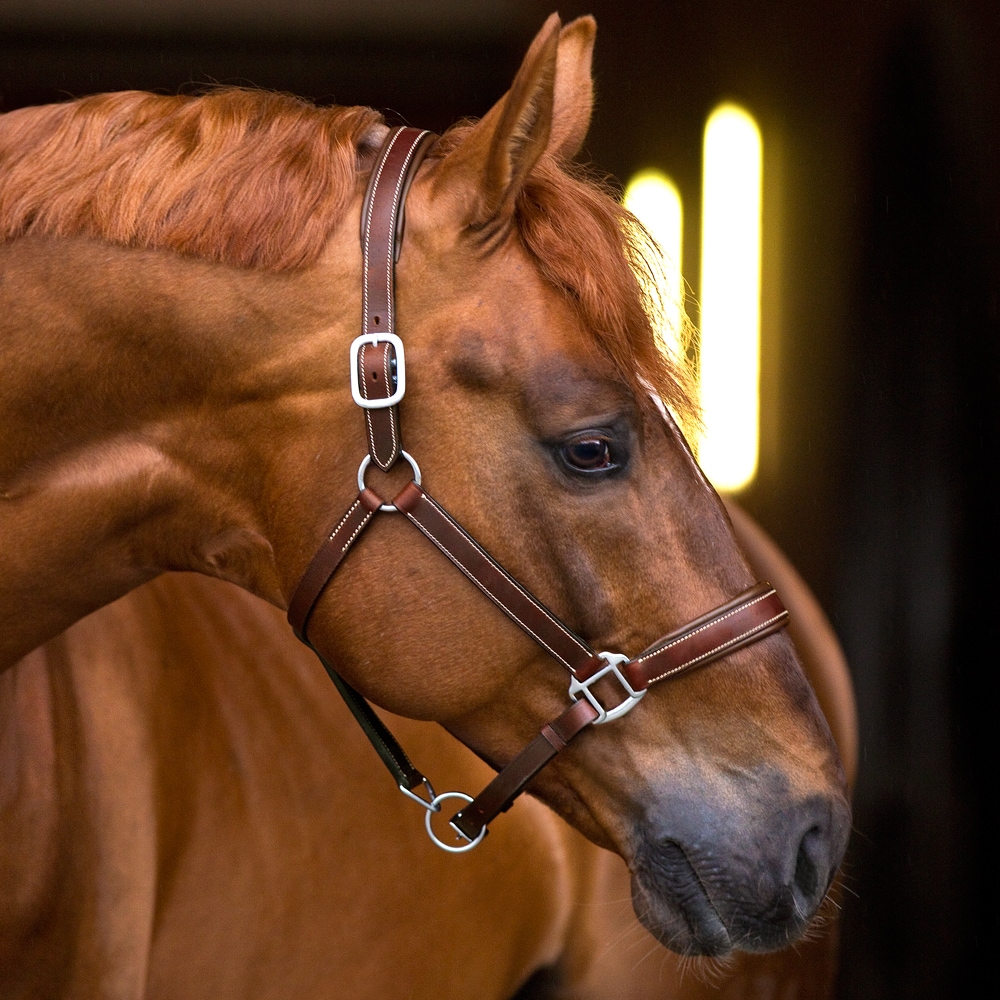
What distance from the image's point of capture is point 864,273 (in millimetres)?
4098

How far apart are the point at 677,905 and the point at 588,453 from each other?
469 millimetres

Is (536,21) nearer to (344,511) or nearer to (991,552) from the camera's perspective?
(991,552)

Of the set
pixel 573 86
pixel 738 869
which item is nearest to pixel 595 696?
pixel 738 869

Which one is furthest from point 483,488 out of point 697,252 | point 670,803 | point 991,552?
point 697,252

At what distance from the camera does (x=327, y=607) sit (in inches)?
42.4

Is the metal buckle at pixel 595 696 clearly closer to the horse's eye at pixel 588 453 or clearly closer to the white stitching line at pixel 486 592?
the white stitching line at pixel 486 592

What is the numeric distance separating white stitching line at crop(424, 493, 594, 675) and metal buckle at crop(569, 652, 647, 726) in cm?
2

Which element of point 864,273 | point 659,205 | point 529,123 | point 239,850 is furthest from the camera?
point 659,205

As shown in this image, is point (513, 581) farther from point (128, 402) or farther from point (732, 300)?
point (732, 300)

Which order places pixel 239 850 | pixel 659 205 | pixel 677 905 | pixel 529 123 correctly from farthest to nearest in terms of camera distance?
pixel 659 205, pixel 239 850, pixel 677 905, pixel 529 123

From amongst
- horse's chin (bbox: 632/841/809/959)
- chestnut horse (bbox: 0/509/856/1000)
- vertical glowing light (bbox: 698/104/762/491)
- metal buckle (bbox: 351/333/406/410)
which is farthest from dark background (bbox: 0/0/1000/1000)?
metal buckle (bbox: 351/333/406/410)

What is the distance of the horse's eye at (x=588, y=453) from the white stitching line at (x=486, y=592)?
14 cm

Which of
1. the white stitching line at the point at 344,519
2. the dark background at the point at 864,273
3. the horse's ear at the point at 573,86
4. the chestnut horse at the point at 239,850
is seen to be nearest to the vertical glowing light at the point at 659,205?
the dark background at the point at 864,273

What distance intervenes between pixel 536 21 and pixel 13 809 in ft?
Answer: 11.7
